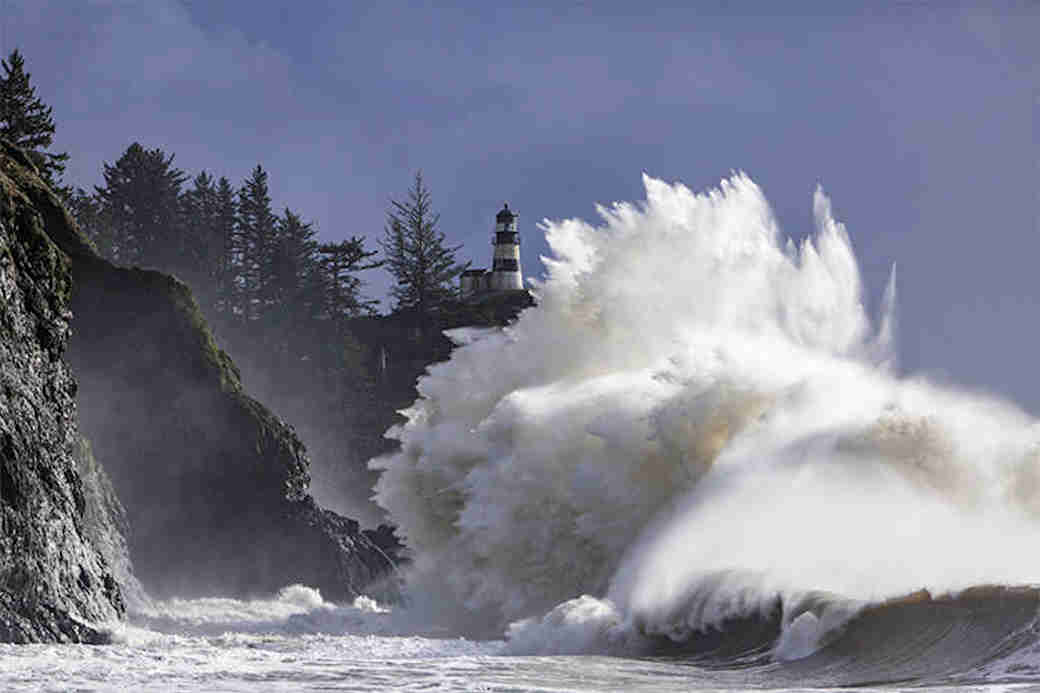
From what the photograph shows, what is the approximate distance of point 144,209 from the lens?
270 feet

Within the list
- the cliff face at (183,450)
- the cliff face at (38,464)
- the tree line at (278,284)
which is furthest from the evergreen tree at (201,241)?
the cliff face at (38,464)

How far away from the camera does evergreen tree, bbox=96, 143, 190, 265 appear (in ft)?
269

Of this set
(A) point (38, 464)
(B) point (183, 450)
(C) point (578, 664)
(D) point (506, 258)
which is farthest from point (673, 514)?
(D) point (506, 258)

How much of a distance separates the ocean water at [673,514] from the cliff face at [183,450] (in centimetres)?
178

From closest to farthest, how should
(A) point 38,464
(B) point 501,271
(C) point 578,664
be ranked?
(C) point 578,664, (A) point 38,464, (B) point 501,271

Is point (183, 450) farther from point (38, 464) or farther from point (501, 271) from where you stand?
point (501, 271)

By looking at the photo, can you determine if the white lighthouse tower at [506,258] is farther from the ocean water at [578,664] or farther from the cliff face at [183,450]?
the ocean water at [578,664]

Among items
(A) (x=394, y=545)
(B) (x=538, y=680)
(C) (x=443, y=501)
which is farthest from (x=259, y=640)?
(A) (x=394, y=545)

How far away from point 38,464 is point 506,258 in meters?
69.0

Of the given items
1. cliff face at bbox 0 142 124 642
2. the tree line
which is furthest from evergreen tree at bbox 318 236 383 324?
cliff face at bbox 0 142 124 642

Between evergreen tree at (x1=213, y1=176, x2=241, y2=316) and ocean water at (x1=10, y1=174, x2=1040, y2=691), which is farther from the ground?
evergreen tree at (x1=213, y1=176, x2=241, y2=316)

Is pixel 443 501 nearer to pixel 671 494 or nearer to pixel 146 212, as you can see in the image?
pixel 671 494

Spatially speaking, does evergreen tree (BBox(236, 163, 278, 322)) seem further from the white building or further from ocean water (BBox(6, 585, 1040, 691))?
Answer: ocean water (BBox(6, 585, 1040, 691))

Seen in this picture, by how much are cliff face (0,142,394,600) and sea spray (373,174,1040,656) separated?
6.32 metres
